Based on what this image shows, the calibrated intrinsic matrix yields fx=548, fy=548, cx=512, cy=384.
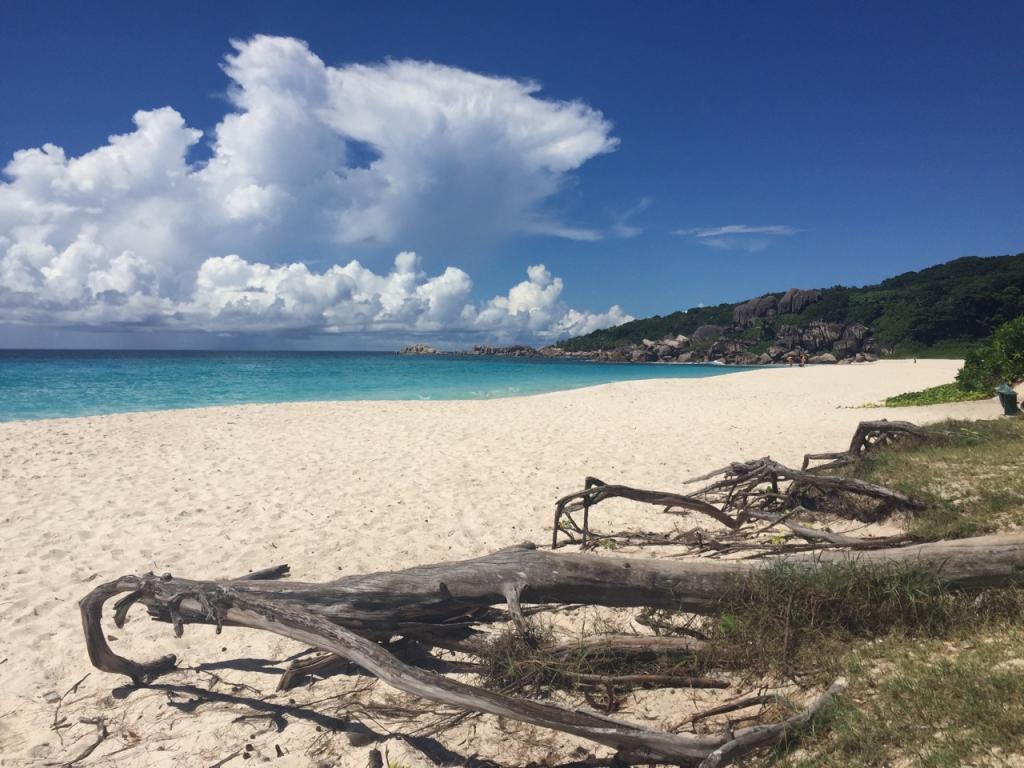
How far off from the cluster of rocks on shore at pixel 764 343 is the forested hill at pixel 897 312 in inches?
14.5

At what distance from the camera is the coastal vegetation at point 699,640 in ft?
8.50

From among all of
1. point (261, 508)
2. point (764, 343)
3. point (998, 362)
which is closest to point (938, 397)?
point (998, 362)

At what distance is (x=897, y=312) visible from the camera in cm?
8888

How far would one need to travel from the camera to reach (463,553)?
256 inches

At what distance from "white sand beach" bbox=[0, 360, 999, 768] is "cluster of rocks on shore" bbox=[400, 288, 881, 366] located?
74.2 metres

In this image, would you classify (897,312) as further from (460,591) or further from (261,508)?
(460,591)

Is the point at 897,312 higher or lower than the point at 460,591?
higher

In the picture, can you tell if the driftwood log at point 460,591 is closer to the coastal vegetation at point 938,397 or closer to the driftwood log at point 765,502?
the driftwood log at point 765,502

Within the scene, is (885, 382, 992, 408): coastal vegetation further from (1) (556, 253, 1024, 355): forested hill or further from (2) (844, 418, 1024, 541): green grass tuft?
(1) (556, 253, 1024, 355): forested hill

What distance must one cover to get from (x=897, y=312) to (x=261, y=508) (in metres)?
105

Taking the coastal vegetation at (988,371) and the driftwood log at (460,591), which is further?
the coastal vegetation at (988,371)

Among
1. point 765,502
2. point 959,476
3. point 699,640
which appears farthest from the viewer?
point 765,502

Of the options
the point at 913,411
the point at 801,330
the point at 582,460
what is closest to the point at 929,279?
the point at 801,330

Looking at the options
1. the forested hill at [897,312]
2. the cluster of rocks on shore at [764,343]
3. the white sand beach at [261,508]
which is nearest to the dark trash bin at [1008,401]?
the white sand beach at [261,508]
